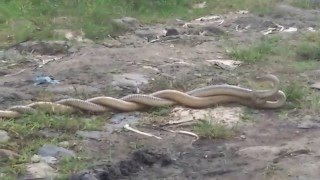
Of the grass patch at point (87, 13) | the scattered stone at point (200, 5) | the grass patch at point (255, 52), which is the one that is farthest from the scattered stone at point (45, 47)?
the scattered stone at point (200, 5)

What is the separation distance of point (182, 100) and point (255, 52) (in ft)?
6.88

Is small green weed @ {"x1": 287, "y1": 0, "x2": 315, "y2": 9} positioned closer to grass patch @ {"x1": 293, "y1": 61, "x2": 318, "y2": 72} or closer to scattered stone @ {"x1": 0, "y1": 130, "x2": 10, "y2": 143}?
grass patch @ {"x1": 293, "y1": 61, "x2": 318, "y2": 72}

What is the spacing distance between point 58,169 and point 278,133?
1.64 m

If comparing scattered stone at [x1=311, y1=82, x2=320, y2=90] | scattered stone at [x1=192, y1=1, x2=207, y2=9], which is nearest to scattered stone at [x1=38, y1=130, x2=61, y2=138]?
scattered stone at [x1=311, y1=82, x2=320, y2=90]

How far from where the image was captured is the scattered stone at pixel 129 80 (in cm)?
702

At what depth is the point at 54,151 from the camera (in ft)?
17.3

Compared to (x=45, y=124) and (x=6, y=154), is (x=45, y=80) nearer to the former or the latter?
(x=45, y=124)

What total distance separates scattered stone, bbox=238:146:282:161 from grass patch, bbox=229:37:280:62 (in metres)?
2.67

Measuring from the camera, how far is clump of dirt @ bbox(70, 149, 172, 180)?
4802mm

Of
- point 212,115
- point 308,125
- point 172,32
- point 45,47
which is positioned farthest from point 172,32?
point 308,125

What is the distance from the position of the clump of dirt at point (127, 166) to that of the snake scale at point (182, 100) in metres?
0.96

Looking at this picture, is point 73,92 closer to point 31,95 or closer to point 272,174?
point 31,95

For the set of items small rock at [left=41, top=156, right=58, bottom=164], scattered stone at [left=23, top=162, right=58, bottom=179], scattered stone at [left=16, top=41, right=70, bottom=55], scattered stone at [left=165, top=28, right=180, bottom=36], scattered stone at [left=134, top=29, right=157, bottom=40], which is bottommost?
scattered stone at [left=134, top=29, right=157, bottom=40]

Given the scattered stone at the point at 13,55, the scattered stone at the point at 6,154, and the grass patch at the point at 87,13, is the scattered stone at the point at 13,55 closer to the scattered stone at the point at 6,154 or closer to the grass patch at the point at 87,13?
the grass patch at the point at 87,13
